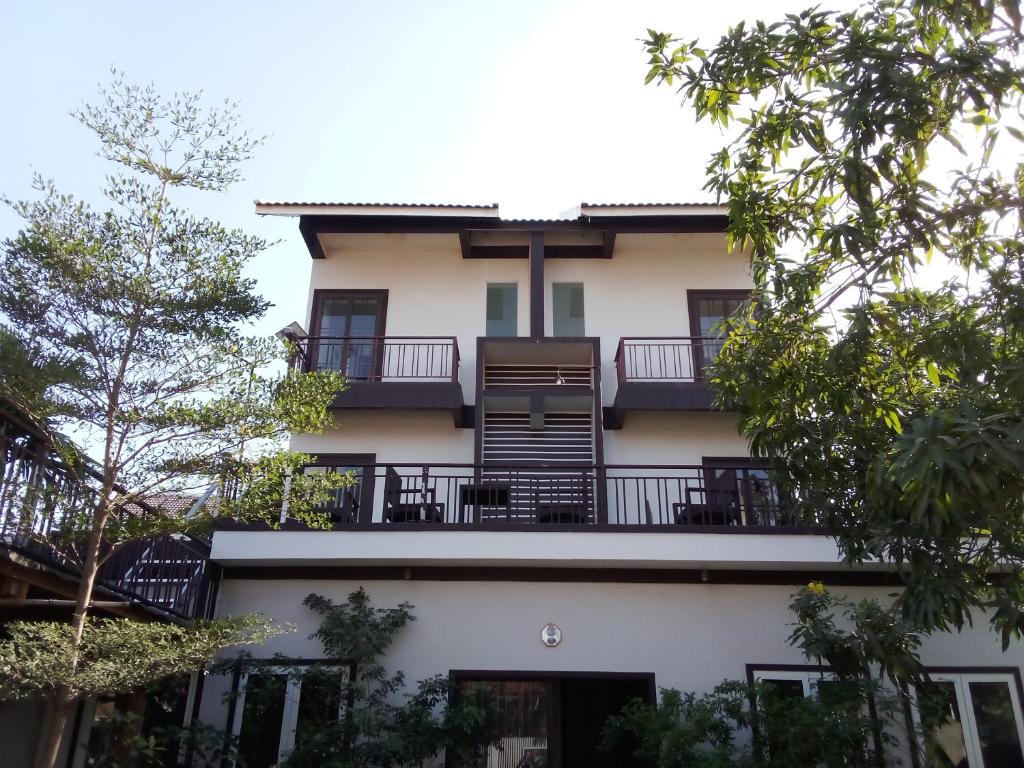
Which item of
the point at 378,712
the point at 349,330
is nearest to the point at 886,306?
the point at 378,712

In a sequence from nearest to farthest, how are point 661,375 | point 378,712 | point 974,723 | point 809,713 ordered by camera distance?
1. point 809,713
2. point 378,712
3. point 974,723
4. point 661,375

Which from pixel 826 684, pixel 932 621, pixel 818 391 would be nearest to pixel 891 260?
pixel 818 391

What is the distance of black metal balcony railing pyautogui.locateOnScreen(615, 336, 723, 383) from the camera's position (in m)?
12.7

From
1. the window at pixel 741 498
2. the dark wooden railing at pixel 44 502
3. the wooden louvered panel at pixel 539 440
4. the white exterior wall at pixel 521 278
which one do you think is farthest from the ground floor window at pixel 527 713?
the white exterior wall at pixel 521 278

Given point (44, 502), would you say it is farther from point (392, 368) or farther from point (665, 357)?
point (665, 357)

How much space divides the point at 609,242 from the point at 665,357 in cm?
210

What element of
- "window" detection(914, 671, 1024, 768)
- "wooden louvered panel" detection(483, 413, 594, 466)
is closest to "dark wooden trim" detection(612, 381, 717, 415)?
"wooden louvered panel" detection(483, 413, 594, 466)

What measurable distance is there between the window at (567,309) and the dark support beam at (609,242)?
66 centimetres

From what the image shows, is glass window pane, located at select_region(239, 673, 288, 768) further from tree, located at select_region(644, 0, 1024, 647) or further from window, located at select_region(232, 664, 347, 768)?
tree, located at select_region(644, 0, 1024, 647)

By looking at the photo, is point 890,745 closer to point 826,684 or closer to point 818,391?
point 826,684

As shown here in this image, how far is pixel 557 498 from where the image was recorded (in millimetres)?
11391

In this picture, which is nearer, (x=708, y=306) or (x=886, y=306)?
(x=886, y=306)

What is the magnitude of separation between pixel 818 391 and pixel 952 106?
2.10m

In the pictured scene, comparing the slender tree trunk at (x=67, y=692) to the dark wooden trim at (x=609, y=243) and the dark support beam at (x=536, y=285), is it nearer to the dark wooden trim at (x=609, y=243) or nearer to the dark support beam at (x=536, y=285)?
the dark support beam at (x=536, y=285)
